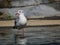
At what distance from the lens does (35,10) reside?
421 inches

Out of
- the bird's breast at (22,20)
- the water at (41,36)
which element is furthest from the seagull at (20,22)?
the water at (41,36)

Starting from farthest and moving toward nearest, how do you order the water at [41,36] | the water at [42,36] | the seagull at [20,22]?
the water at [42,36] < the water at [41,36] < the seagull at [20,22]

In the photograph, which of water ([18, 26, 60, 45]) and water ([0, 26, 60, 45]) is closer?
water ([0, 26, 60, 45])

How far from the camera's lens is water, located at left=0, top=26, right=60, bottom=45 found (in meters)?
5.00

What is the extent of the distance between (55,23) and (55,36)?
191 cm

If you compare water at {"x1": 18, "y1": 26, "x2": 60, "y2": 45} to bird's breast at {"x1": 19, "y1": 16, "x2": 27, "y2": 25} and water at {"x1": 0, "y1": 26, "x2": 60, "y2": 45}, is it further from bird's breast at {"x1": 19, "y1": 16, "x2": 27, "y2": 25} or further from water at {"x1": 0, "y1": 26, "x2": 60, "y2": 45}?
bird's breast at {"x1": 19, "y1": 16, "x2": 27, "y2": 25}

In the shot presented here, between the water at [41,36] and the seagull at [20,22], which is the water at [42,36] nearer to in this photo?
the water at [41,36]

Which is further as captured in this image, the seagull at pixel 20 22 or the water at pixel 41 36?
the water at pixel 41 36

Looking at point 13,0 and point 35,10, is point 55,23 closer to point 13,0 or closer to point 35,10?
point 35,10

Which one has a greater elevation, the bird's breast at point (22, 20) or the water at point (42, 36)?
the bird's breast at point (22, 20)

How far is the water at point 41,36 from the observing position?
5.00 meters

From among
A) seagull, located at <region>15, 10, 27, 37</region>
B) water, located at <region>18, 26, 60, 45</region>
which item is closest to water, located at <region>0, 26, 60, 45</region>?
water, located at <region>18, 26, 60, 45</region>

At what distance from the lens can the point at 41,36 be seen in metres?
5.91

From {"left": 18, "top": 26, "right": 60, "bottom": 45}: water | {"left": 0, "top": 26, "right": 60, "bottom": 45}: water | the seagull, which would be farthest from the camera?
{"left": 18, "top": 26, "right": 60, "bottom": 45}: water
